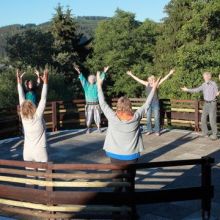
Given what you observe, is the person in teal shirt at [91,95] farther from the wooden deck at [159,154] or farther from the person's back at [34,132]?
the person's back at [34,132]

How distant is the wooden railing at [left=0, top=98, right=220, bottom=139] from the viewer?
14.5 meters

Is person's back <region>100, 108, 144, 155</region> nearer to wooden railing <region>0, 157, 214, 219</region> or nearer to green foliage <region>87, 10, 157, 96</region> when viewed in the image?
wooden railing <region>0, 157, 214, 219</region>

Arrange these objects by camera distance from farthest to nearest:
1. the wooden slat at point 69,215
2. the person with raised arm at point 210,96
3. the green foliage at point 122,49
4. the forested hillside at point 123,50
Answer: the green foliage at point 122,49
the forested hillside at point 123,50
the person with raised arm at point 210,96
the wooden slat at point 69,215

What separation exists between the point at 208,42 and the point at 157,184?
2450 centimetres

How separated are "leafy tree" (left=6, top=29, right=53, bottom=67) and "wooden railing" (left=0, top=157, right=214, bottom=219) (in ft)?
132

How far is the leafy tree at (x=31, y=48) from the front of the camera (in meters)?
46.9

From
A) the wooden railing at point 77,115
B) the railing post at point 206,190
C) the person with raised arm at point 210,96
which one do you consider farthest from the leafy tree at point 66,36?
the railing post at point 206,190

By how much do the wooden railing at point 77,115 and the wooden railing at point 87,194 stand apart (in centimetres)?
754

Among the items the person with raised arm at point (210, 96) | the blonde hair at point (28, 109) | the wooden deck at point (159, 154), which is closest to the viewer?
the wooden deck at point (159, 154)

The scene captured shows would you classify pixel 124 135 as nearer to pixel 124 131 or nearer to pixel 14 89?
pixel 124 131

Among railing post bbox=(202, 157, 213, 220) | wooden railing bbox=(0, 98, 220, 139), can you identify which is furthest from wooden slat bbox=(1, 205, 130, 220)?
wooden railing bbox=(0, 98, 220, 139)

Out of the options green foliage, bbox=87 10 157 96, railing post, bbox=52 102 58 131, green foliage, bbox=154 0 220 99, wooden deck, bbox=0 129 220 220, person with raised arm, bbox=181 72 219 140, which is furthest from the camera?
green foliage, bbox=87 10 157 96

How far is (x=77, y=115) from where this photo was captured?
16438 millimetres

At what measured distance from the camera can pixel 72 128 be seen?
16703 millimetres
